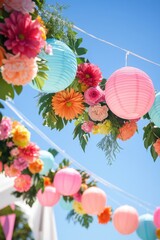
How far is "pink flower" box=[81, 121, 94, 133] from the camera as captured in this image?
237 centimetres

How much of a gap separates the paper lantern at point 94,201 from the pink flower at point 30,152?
4.66 feet

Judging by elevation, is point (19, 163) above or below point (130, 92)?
below

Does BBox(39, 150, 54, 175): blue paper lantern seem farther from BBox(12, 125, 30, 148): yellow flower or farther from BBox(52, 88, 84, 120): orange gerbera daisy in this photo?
BBox(52, 88, 84, 120): orange gerbera daisy

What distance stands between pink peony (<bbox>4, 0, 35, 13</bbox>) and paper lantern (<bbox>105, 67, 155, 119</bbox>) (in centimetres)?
82

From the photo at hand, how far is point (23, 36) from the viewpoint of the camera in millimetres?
1225

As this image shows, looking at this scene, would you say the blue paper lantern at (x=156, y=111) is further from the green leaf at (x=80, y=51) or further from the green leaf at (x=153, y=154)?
the green leaf at (x=80, y=51)

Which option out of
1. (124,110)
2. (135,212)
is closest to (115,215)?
(135,212)

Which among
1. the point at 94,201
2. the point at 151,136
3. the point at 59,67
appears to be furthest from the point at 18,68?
the point at 94,201

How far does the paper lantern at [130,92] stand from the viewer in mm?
1927

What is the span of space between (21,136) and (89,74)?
25.2 inches

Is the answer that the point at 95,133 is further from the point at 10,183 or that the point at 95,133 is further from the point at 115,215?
the point at 10,183

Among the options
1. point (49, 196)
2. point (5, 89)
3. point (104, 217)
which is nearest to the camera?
point (5, 89)

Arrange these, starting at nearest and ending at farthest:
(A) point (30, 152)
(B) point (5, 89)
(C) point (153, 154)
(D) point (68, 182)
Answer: (B) point (5, 89) < (A) point (30, 152) < (C) point (153, 154) < (D) point (68, 182)

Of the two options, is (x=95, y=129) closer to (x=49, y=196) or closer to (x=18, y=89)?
(x=18, y=89)
